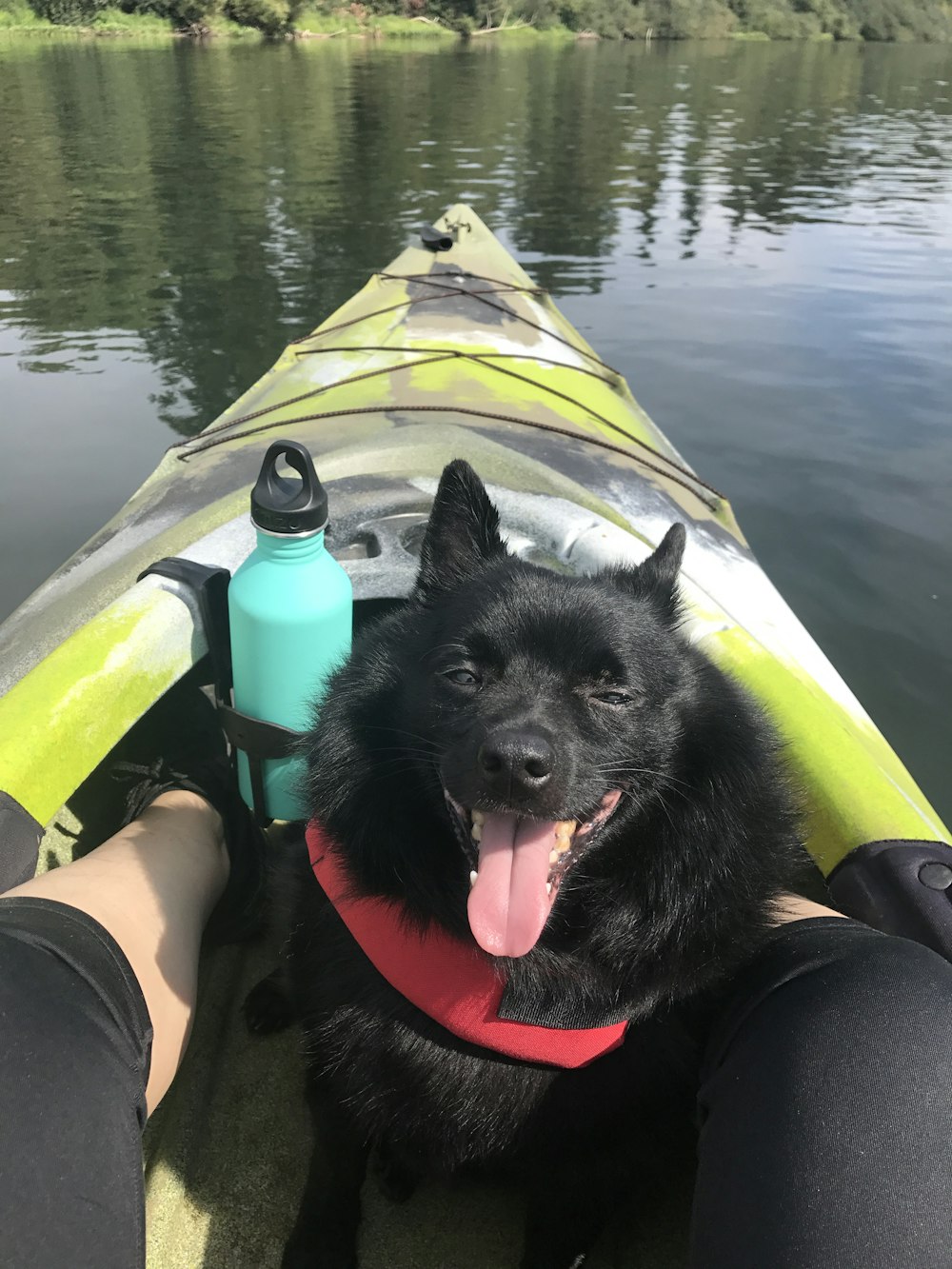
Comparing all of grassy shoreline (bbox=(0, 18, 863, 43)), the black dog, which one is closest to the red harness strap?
the black dog

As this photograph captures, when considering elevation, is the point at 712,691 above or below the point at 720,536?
above

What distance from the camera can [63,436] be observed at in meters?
7.83

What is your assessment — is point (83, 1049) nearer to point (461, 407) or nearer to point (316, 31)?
point (461, 407)

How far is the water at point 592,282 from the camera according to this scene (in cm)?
670

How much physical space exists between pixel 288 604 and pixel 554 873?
1.06 metres

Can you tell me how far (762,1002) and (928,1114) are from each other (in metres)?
0.29

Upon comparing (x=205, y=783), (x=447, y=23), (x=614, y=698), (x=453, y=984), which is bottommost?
(x=205, y=783)

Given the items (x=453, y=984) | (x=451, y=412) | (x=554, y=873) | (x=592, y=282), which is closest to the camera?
(x=554, y=873)

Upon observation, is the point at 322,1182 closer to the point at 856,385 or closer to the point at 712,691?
the point at 712,691

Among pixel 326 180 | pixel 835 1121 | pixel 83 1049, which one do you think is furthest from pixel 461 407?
pixel 326 180

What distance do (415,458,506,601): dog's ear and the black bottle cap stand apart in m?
0.43

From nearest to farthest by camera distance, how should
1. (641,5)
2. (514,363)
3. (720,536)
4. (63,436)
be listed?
(720,536), (514,363), (63,436), (641,5)

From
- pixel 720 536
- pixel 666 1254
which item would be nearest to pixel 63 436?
pixel 720 536

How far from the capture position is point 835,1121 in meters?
1.27
